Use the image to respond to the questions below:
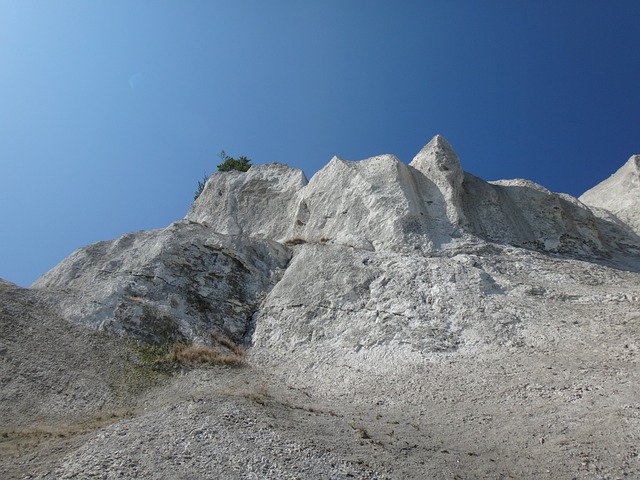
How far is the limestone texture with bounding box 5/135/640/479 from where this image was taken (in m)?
12.2

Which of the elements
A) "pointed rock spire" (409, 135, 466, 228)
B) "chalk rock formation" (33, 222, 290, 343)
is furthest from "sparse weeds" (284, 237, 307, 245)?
"pointed rock spire" (409, 135, 466, 228)

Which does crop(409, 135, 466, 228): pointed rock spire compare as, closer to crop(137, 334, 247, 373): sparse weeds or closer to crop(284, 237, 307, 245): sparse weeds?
crop(284, 237, 307, 245): sparse weeds

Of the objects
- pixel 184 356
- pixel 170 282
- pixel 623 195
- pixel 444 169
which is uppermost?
pixel 623 195

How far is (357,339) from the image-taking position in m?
19.4

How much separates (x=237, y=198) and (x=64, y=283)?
543 inches

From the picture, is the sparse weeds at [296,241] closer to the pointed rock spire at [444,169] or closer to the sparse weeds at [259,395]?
the pointed rock spire at [444,169]

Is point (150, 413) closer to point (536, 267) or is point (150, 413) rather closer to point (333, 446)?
point (333, 446)

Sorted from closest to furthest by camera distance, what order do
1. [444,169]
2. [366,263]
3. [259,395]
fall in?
[259,395]
[366,263]
[444,169]

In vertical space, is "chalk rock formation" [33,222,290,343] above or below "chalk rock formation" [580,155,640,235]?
below

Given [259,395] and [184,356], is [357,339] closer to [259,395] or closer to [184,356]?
[259,395]

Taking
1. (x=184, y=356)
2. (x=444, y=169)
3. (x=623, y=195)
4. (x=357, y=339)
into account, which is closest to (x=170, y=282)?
(x=184, y=356)

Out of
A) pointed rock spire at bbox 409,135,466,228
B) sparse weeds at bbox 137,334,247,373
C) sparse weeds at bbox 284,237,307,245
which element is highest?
pointed rock spire at bbox 409,135,466,228

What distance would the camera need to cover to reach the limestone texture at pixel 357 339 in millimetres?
12203

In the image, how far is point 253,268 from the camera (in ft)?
83.8
